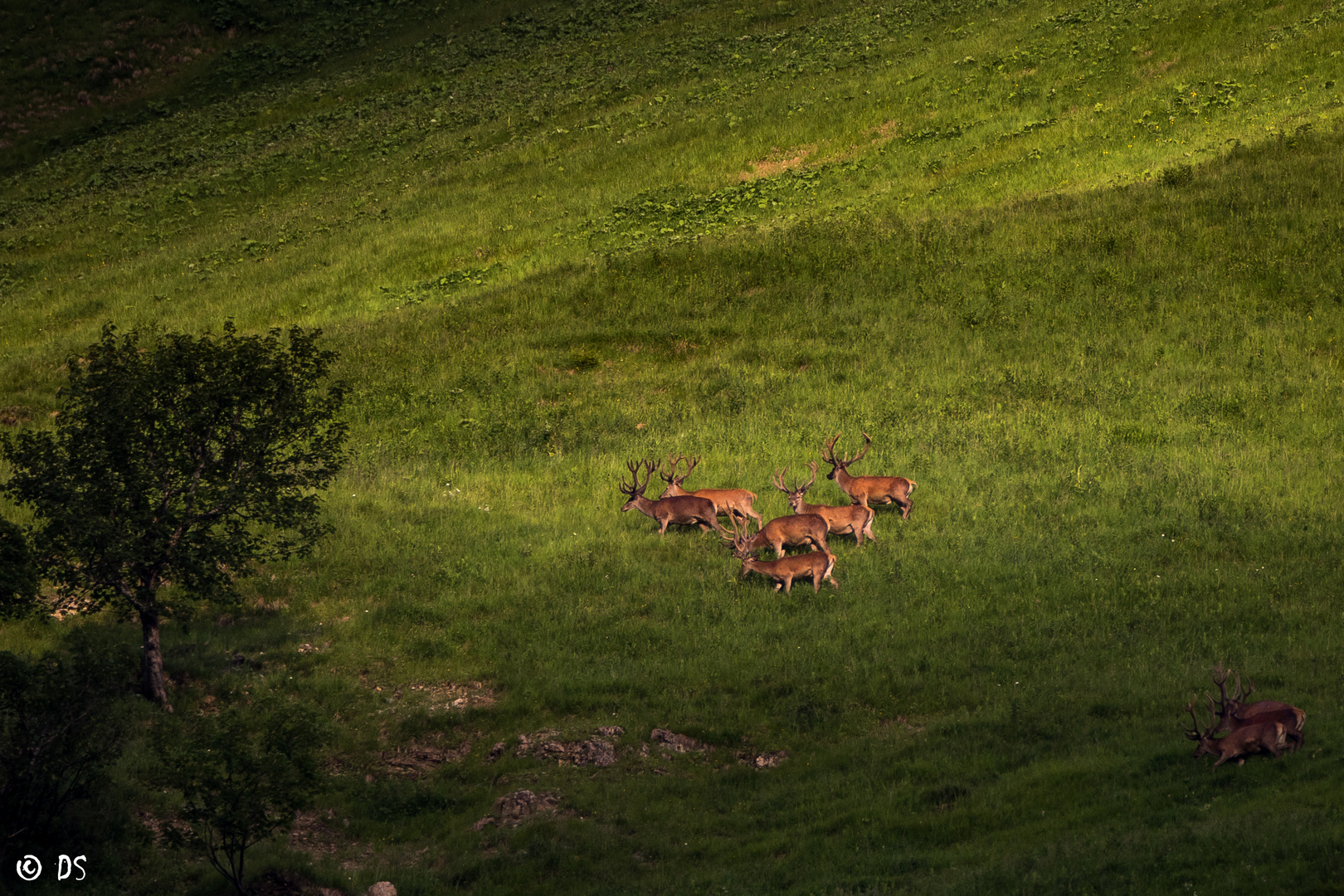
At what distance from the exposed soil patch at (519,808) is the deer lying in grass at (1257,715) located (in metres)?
7.71

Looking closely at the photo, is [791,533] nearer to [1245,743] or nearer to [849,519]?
[849,519]

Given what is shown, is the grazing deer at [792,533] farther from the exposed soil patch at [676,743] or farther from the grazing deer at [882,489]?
the exposed soil patch at [676,743]

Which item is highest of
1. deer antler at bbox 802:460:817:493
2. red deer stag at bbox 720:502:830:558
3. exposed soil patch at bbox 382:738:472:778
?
deer antler at bbox 802:460:817:493

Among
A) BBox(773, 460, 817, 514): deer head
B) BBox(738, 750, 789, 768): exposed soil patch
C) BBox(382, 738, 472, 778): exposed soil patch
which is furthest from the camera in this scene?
BBox(773, 460, 817, 514): deer head

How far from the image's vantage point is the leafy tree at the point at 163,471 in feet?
61.6

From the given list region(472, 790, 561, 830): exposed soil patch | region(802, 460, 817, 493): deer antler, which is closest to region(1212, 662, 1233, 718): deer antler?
region(472, 790, 561, 830): exposed soil patch

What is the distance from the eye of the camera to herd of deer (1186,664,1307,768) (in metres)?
13.9

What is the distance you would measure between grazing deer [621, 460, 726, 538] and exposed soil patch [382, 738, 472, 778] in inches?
270

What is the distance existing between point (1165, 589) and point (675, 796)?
344 inches

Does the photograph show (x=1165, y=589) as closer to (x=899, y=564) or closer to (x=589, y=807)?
(x=899, y=564)

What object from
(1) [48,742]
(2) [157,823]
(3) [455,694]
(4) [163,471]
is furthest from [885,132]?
(1) [48,742]

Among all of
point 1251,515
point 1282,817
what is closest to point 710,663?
point 1282,817

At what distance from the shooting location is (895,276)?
1409 inches

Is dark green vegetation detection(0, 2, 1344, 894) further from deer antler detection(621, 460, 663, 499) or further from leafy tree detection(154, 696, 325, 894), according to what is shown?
leafy tree detection(154, 696, 325, 894)
